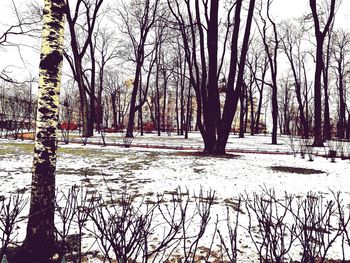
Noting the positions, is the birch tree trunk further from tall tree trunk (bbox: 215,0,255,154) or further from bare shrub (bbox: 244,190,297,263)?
tall tree trunk (bbox: 215,0,255,154)

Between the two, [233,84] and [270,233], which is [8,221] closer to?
[270,233]

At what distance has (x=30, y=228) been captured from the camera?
2832 millimetres

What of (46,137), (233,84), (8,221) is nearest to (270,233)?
(8,221)

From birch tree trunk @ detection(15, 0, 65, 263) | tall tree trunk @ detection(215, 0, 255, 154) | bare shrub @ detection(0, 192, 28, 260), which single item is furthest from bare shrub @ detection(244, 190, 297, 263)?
tall tree trunk @ detection(215, 0, 255, 154)

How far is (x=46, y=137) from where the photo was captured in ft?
9.43

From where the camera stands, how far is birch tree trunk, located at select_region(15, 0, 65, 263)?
2.82 metres

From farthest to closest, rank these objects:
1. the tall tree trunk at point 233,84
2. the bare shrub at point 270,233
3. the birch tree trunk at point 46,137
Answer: the tall tree trunk at point 233,84, the birch tree trunk at point 46,137, the bare shrub at point 270,233

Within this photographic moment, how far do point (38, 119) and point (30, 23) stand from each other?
37.0ft

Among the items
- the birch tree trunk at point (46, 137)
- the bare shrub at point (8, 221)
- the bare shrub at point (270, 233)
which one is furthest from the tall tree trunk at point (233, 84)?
the bare shrub at point (8, 221)

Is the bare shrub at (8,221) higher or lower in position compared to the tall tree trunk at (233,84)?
lower

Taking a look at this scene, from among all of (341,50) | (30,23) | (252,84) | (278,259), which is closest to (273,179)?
(278,259)

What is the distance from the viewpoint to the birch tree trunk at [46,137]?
2.82 metres

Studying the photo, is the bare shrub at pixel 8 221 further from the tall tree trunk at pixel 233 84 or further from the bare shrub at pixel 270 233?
the tall tree trunk at pixel 233 84

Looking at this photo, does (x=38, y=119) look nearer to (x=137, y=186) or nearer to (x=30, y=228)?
(x=30, y=228)
